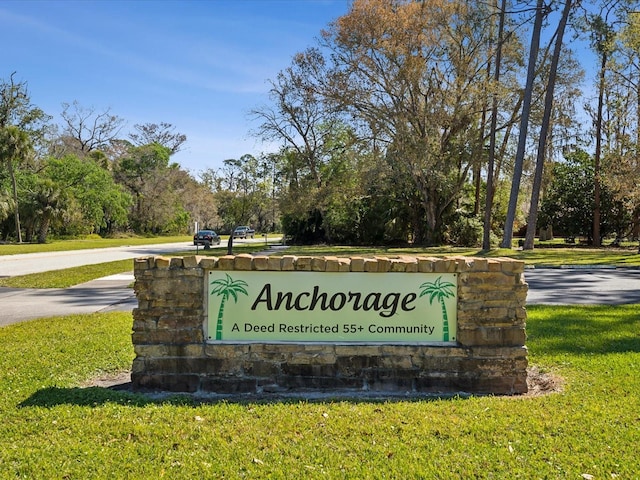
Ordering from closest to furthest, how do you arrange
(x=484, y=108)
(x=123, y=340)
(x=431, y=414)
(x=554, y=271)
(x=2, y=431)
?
(x=2, y=431) < (x=431, y=414) < (x=123, y=340) < (x=554, y=271) < (x=484, y=108)

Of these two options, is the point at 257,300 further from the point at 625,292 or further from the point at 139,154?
the point at 139,154

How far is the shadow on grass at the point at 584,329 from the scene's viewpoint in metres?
6.93

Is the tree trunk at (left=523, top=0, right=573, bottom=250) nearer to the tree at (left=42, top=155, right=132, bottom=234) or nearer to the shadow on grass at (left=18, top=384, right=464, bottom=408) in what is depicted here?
the shadow on grass at (left=18, top=384, right=464, bottom=408)

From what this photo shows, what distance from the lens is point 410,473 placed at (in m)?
3.41

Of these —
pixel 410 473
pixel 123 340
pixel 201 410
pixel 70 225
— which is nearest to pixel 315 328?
pixel 201 410

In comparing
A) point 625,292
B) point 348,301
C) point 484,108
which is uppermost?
point 484,108

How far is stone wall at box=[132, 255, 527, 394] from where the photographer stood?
5219 mm

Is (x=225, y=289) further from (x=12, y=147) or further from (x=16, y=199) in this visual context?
(x=12, y=147)

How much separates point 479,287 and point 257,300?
2.17 m

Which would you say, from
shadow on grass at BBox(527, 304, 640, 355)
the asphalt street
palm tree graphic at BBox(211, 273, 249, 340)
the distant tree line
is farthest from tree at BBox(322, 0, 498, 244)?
palm tree graphic at BBox(211, 273, 249, 340)

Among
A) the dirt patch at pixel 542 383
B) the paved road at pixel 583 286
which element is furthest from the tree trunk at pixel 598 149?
the dirt patch at pixel 542 383

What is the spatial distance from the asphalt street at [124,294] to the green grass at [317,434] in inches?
199

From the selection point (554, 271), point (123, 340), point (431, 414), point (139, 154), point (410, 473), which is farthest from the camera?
point (139, 154)

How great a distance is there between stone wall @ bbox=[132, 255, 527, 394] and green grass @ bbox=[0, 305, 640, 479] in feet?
1.15
